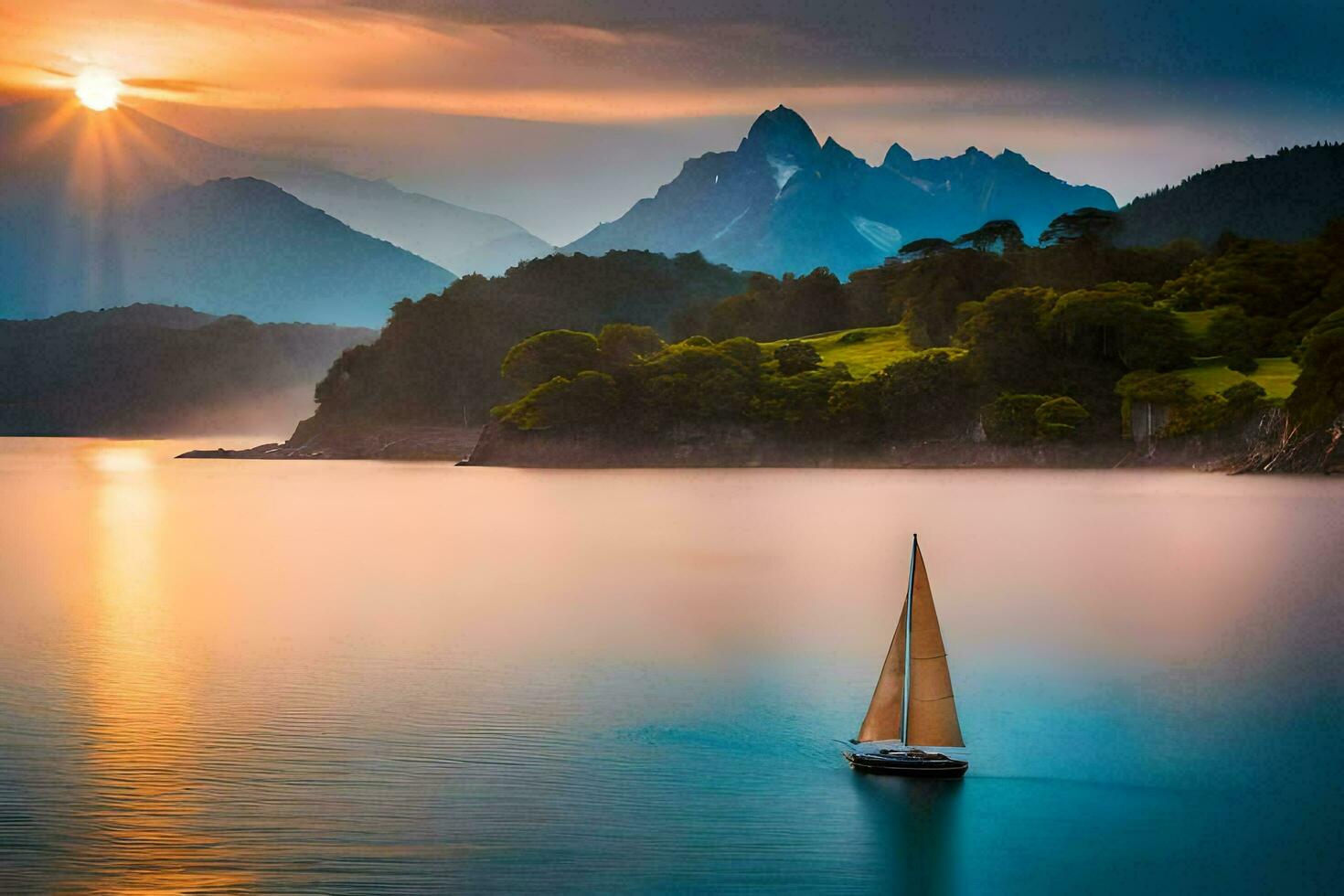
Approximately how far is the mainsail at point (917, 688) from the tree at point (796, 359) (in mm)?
119287

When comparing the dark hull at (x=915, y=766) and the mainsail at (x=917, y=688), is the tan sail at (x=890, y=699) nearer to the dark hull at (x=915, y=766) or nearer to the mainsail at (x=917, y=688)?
the mainsail at (x=917, y=688)

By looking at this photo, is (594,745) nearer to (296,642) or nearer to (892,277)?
(296,642)

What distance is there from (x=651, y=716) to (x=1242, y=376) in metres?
106

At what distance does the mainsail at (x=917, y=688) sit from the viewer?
18.9 metres

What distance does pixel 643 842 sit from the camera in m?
17.7

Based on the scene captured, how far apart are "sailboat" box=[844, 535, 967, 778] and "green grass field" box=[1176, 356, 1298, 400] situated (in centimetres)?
9836

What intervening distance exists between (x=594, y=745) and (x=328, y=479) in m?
104

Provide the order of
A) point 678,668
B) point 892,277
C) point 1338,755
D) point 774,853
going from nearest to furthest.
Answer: point 774,853 → point 1338,755 → point 678,668 → point 892,277

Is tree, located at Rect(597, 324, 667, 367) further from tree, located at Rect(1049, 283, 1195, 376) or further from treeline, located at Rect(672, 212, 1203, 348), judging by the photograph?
tree, located at Rect(1049, 283, 1195, 376)

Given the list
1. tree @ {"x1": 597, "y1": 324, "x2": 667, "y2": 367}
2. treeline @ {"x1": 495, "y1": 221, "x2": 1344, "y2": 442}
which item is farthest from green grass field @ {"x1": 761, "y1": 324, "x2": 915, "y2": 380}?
tree @ {"x1": 597, "y1": 324, "x2": 667, "y2": 367}

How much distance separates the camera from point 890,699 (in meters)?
19.9

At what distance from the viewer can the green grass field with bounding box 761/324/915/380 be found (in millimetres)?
144750

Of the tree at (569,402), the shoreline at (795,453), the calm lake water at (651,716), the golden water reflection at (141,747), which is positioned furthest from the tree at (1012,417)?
the golden water reflection at (141,747)

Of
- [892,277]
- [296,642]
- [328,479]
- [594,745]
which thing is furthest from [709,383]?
[594,745]
